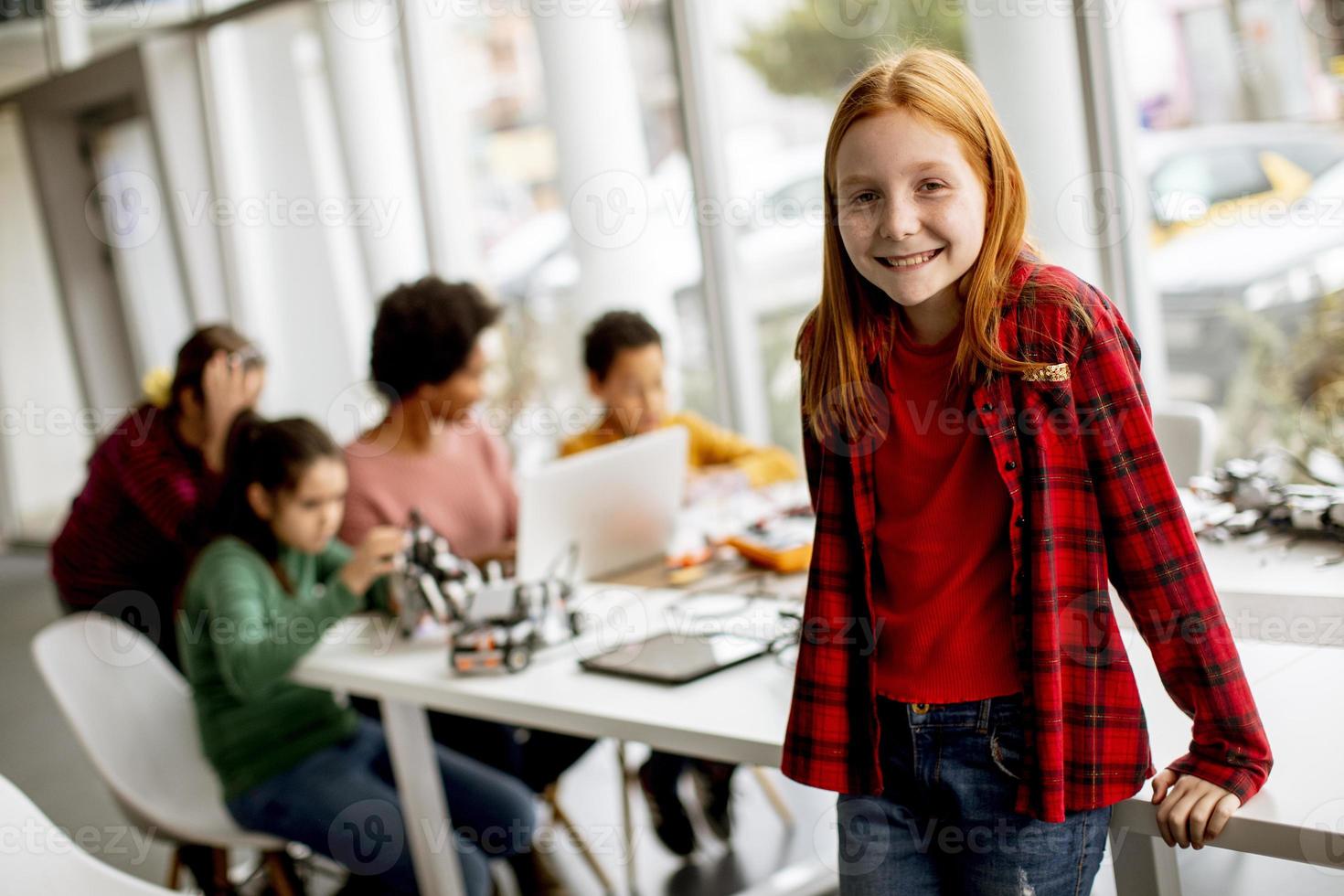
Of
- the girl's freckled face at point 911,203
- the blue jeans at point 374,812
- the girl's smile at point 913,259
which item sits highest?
the girl's freckled face at point 911,203

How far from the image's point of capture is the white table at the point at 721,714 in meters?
1.28

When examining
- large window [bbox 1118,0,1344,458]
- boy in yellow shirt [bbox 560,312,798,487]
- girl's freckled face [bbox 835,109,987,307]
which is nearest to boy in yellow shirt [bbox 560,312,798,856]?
boy in yellow shirt [bbox 560,312,798,487]

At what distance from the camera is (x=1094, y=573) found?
4.13 feet

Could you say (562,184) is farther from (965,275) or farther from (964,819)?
(964,819)

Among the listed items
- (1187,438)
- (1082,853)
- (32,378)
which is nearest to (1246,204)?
(1187,438)

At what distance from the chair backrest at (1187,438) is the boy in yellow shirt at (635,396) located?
91 centimetres

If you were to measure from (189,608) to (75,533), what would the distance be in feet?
3.05

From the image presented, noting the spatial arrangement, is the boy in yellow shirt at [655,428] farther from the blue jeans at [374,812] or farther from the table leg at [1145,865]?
the table leg at [1145,865]

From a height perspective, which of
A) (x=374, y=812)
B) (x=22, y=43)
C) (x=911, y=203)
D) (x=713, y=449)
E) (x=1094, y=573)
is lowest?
(x=374, y=812)

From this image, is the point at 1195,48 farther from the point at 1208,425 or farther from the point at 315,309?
the point at 315,309

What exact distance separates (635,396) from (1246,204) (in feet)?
5.62

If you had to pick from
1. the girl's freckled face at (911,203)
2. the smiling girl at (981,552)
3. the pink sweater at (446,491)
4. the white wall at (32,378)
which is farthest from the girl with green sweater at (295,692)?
the white wall at (32,378)

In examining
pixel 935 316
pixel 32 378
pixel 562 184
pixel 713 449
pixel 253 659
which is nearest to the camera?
pixel 935 316

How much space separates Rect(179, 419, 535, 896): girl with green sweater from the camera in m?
2.26
